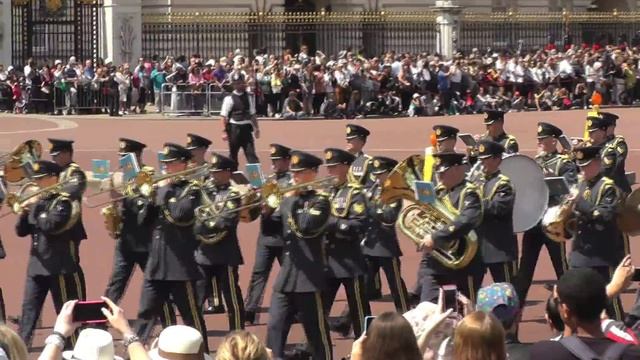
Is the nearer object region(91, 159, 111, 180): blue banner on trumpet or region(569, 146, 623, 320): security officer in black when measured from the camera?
region(569, 146, 623, 320): security officer in black

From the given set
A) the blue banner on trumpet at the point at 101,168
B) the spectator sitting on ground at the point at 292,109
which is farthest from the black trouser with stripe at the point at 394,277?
the spectator sitting on ground at the point at 292,109

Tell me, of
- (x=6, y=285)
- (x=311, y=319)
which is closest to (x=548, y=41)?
(x=6, y=285)

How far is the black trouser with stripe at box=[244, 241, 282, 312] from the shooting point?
38.7 ft

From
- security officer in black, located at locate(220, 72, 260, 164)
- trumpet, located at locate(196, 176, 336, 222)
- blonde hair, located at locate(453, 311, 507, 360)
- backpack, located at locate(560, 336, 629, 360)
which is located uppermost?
security officer in black, located at locate(220, 72, 260, 164)

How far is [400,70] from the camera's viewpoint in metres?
31.0

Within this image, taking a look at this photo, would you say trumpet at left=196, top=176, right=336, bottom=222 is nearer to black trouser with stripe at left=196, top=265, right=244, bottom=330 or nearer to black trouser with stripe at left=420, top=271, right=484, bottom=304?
black trouser with stripe at left=196, top=265, right=244, bottom=330

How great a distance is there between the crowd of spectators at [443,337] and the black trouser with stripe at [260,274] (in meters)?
5.33

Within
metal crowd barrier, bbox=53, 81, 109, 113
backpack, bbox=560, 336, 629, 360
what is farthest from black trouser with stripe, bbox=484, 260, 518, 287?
metal crowd barrier, bbox=53, 81, 109, 113

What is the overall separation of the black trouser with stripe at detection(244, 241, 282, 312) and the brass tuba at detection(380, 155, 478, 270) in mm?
1902

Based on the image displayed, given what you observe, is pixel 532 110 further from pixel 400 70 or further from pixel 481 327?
pixel 481 327

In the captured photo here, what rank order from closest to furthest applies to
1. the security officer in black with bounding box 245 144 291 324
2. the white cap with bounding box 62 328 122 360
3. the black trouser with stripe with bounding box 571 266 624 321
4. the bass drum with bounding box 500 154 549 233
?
the white cap with bounding box 62 328 122 360
the black trouser with stripe with bounding box 571 266 624 321
the bass drum with bounding box 500 154 549 233
the security officer in black with bounding box 245 144 291 324

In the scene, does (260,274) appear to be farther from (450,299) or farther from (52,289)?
(450,299)

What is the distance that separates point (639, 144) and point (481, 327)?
19.6m

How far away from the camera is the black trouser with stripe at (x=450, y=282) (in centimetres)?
988
